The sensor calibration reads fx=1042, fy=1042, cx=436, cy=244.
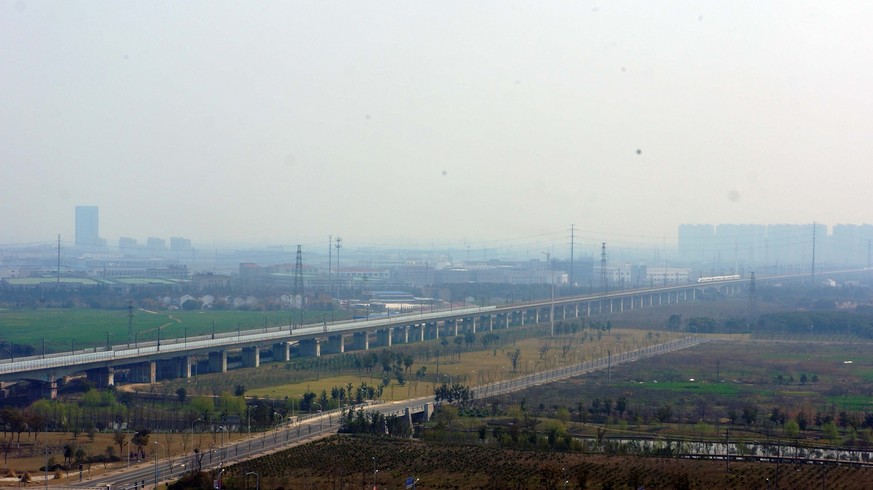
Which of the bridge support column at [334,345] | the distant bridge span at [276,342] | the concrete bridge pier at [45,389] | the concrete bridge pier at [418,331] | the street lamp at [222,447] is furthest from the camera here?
the concrete bridge pier at [418,331]

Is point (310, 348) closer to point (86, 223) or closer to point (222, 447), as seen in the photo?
point (222, 447)

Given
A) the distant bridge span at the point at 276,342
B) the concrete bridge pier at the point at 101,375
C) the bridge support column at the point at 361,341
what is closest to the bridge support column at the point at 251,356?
the distant bridge span at the point at 276,342

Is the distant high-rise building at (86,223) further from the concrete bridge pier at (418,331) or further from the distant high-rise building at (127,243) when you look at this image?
the concrete bridge pier at (418,331)

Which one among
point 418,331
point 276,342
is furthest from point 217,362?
point 418,331

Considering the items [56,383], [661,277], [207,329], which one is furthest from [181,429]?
[661,277]

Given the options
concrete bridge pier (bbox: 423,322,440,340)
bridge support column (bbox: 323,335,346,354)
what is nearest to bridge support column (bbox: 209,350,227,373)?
bridge support column (bbox: 323,335,346,354)

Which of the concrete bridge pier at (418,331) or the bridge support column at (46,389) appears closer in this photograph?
the bridge support column at (46,389)
